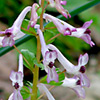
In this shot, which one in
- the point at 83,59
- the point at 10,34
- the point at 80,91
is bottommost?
the point at 80,91

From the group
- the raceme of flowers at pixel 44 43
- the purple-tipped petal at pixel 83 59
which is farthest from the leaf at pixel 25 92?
the purple-tipped petal at pixel 83 59

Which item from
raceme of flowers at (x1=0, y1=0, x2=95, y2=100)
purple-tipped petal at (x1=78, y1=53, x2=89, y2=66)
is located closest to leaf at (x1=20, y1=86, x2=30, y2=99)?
raceme of flowers at (x1=0, y1=0, x2=95, y2=100)

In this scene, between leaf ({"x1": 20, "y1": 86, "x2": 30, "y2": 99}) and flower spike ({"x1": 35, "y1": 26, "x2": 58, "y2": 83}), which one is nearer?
flower spike ({"x1": 35, "y1": 26, "x2": 58, "y2": 83})

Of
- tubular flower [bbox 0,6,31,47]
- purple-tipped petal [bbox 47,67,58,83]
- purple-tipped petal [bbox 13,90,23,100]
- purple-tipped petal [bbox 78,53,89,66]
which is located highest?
tubular flower [bbox 0,6,31,47]

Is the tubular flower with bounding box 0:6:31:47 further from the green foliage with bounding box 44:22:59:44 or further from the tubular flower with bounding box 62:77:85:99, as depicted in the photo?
the tubular flower with bounding box 62:77:85:99

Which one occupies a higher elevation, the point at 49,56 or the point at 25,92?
the point at 49,56

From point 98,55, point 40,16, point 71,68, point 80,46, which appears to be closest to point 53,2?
point 40,16

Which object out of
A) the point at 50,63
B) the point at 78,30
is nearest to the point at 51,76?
the point at 50,63

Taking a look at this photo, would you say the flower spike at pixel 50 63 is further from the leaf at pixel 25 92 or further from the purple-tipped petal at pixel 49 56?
the leaf at pixel 25 92

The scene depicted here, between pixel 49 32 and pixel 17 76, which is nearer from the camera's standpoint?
pixel 17 76

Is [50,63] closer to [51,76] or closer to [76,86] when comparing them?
[51,76]

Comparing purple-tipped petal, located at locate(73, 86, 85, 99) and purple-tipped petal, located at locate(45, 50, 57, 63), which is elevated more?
purple-tipped petal, located at locate(45, 50, 57, 63)
